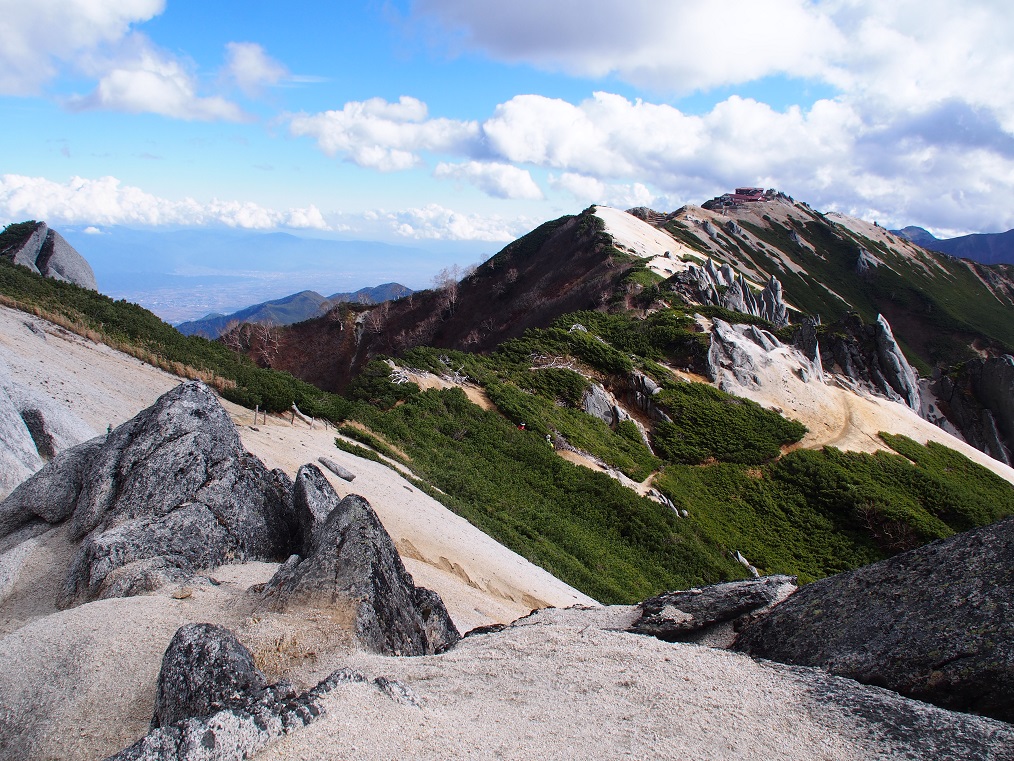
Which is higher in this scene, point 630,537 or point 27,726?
point 27,726

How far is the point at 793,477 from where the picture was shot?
27.8m

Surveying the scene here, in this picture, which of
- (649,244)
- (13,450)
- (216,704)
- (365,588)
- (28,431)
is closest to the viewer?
(216,704)

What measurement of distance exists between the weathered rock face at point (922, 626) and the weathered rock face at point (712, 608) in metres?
0.48

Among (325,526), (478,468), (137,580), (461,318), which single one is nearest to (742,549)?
(478,468)

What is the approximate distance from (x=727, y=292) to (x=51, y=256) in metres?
55.2

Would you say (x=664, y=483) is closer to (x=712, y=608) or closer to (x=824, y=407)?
(x=824, y=407)

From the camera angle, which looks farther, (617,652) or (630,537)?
(630,537)

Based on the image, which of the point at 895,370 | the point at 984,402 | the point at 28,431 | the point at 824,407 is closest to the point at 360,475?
the point at 28,431

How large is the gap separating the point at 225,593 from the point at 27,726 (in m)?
2.70

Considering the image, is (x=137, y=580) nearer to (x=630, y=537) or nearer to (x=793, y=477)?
(x=630, y=537)

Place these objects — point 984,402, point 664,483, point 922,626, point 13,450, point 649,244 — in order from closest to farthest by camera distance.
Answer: point 922,626 → point 13,450 → point 664,483 → point 984,402 → point 649,244

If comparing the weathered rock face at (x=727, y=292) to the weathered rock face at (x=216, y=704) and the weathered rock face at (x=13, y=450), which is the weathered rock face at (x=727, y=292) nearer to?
the weathered rock face at (x=13, y=450)

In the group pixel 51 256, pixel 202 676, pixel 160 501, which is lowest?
pixel 202 676

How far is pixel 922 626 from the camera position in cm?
603
